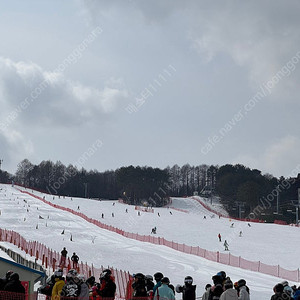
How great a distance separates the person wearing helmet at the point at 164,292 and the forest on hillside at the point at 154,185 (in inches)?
4085

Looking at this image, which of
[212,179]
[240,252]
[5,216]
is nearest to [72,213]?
[5,216]

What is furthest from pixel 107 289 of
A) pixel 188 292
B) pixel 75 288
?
pixel 188 292

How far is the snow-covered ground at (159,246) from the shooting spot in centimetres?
2433

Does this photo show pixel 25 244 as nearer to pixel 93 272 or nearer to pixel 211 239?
pixel 93 272

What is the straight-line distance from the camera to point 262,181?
131 meters

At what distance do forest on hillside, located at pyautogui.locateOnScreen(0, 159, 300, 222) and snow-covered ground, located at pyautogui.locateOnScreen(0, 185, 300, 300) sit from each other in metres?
57.0

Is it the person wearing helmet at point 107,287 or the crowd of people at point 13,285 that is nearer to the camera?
the crowd of people at point 13,285

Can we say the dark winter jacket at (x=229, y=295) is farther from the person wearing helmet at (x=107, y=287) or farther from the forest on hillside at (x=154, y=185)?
the forest on hillside at (x=154, y=185)

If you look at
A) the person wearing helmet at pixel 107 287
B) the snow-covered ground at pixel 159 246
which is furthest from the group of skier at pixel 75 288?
the snow-covered ground at pixel 159 246

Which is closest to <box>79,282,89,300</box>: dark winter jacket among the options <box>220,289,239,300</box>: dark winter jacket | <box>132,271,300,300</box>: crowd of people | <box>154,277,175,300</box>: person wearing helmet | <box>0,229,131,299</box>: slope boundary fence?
<box>132,271,300,300</box>: crowd of people

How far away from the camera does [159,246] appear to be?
34.6 metres

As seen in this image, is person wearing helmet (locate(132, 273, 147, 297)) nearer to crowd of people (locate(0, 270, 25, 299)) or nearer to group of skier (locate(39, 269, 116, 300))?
group of skier (locate(39, 269, 116, 300))

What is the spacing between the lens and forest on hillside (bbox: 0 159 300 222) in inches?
4715

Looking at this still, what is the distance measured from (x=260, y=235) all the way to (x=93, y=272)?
108 feet
